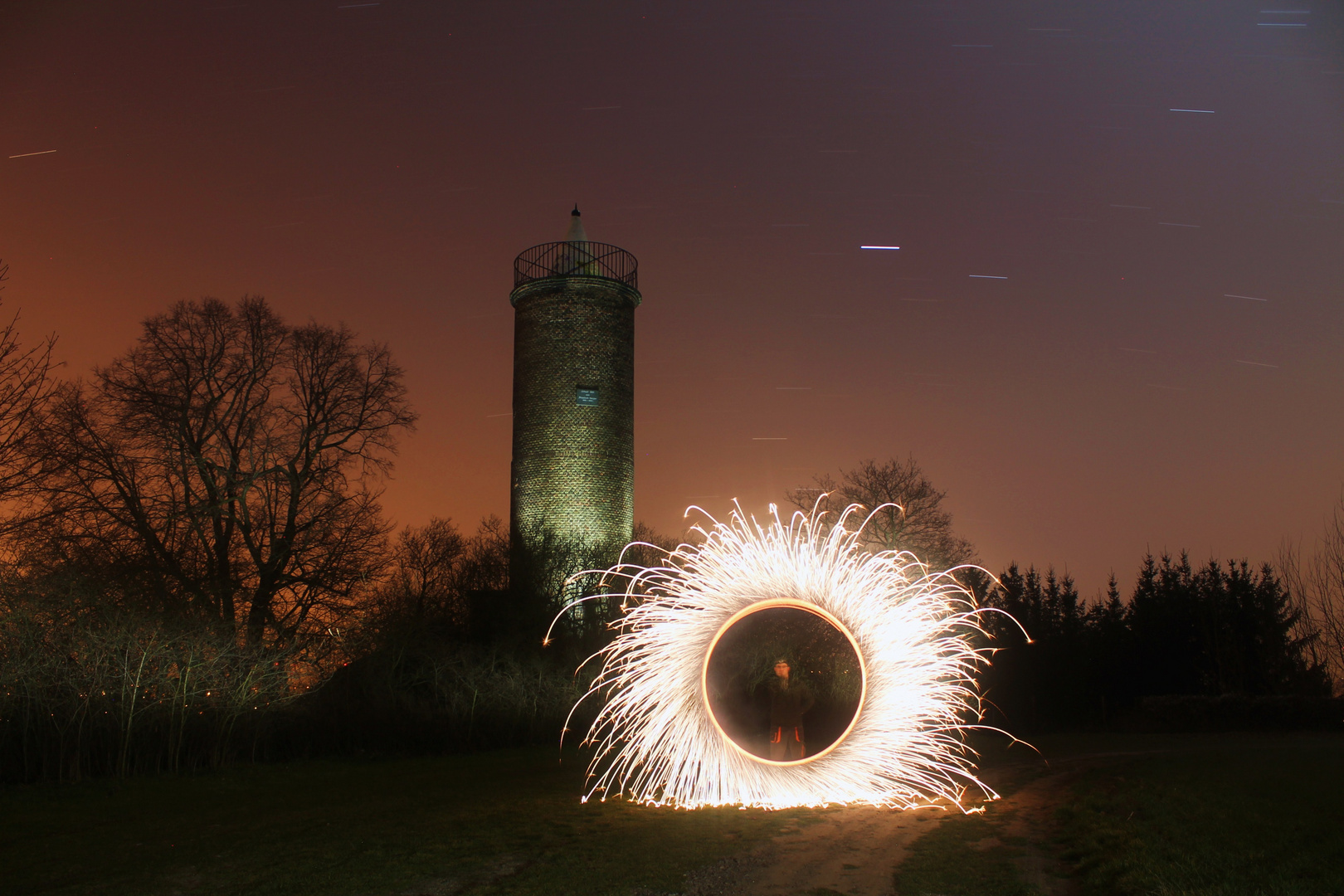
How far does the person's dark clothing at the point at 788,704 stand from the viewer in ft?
34.0

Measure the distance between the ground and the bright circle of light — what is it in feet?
2.03

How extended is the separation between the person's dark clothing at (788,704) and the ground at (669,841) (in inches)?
39.0

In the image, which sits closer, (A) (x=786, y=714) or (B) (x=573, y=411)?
(A) (x=786, y=714)

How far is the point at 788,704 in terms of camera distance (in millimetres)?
10375

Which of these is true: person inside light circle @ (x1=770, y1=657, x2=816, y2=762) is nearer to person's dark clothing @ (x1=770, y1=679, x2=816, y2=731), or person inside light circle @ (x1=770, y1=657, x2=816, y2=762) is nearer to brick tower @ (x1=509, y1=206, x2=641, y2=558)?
person's dark clothing @ (x1=770, y1=679, x2=816, y2=731)

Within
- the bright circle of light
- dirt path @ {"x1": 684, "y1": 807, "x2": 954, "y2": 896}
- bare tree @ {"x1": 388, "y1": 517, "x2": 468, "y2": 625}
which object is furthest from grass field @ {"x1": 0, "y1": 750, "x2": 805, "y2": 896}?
bare tree @ {"x1": 388, "y1": 517, "x2": 468, "y2": 625}

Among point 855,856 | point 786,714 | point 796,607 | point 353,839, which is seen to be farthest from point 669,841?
point 353,839

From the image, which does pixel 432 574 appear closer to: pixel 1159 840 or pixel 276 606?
pixel 276 606

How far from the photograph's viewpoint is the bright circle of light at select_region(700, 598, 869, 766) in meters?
10.3

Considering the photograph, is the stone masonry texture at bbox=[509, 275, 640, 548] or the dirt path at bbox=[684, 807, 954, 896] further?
the stone masonry texture at bbox=[509, 275, 640, 548]

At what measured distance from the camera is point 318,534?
24719 millimetres

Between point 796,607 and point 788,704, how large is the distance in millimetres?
1057

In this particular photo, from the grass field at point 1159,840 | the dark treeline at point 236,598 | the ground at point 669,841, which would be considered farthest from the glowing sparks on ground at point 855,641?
the dark treeline at point 236,598

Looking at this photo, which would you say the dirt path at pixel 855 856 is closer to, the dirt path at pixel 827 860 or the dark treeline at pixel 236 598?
the dirt path at pixel 827 860
